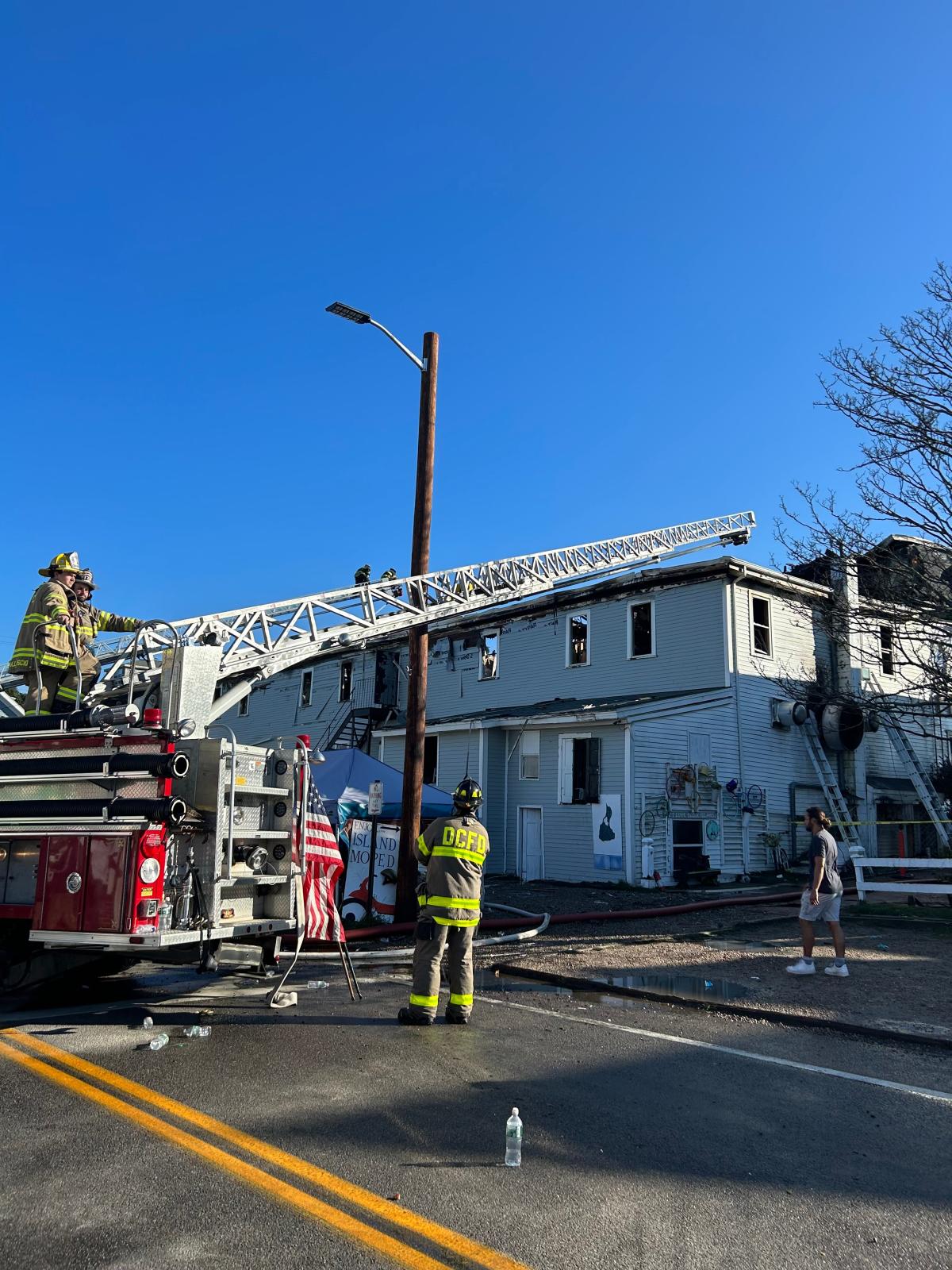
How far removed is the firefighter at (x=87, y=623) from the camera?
8.50m

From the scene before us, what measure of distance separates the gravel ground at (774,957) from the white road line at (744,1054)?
1.41 metres

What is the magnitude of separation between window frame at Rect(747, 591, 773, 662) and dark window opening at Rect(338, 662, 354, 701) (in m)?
12.7

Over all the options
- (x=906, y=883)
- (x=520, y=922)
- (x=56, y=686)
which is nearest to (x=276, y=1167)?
(x=56, y=686)

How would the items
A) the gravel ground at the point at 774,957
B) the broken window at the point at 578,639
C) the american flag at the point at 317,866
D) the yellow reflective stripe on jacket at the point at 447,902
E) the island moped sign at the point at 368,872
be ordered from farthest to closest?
the broken window at the point at 578,639 → the island moped sign at the point at 368,872 → the gravel ground at the point at 774,957 → the american flag at the point at 317,866 → the yellow reflective stripe on jacket at the point at 447,902

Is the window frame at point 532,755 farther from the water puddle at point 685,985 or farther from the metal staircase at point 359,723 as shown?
the water puddle at point 685,985

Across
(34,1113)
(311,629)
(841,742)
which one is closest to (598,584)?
(841,742)

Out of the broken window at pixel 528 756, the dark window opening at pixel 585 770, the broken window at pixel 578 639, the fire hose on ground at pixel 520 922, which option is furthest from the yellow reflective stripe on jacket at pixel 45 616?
the broken window at pixel 578 639

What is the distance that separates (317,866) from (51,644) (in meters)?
3.05

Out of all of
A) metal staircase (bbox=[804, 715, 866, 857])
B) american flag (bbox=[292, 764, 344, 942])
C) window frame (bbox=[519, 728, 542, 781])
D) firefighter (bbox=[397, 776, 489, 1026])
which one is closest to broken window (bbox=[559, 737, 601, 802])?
window frame (bbox=[519, 728, 542, 781])

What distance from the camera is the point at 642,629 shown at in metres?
23.1

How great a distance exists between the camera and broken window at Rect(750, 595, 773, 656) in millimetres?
22531

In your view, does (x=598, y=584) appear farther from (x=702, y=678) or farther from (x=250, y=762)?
(x=250, y=762)

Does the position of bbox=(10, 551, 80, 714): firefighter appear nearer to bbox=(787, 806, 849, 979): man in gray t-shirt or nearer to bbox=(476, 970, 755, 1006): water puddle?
bbox=(476, 970, 755, 1006): water puddle

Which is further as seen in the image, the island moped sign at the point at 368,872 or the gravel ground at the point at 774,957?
the island moped sign at the point at 368,872
